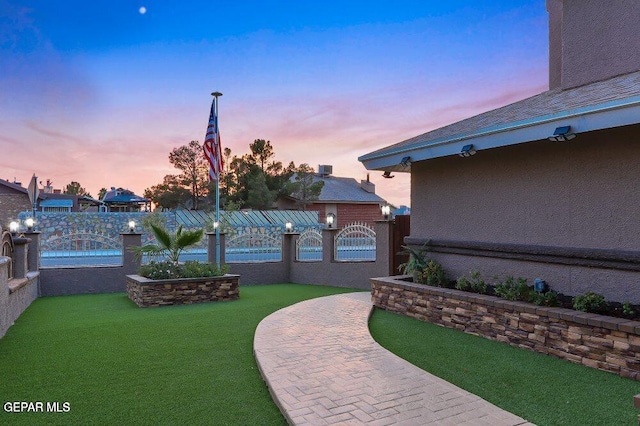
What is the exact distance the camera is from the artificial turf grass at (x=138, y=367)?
417cm

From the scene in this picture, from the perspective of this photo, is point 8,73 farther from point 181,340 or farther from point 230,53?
point 181,340

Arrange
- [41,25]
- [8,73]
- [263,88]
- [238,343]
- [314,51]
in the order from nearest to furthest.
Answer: [238,343]
[41,25]
[8,73]
[314,51]
[263,88]

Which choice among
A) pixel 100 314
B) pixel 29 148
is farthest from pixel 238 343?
pixel 29 148

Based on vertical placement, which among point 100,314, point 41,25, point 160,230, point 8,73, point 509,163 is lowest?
point 100,314

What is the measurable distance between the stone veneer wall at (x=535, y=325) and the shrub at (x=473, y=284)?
0.27 meters

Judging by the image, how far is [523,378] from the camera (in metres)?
5.03

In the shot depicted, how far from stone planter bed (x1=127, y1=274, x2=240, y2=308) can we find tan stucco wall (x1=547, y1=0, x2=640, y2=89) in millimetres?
8180

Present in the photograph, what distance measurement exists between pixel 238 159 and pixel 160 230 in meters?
22.5

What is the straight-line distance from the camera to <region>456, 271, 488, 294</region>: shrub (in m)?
7.43

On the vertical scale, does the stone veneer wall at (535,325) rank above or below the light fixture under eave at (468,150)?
below

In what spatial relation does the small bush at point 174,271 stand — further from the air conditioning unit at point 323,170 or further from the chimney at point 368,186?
the air conditioning unit at point 323,170

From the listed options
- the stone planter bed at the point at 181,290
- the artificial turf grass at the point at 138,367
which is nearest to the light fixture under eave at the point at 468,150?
the artificial turf grass at the point at 138,367

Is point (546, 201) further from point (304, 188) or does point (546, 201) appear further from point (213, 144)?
point (304, 188)

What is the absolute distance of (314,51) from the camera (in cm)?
1469
